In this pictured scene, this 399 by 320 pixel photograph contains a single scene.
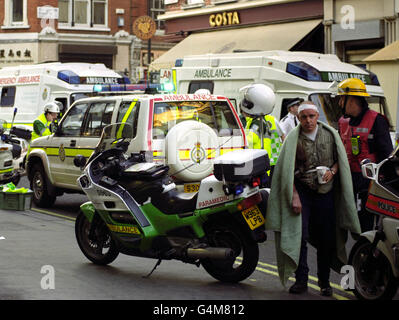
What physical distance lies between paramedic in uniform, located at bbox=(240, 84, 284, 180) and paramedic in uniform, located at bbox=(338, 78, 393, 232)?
4.77 ft

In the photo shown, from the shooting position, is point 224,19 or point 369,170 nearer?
point 369,170

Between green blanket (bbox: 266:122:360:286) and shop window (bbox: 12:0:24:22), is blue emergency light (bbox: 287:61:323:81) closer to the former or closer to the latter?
green blanket (bbox: 266:122:360:286)

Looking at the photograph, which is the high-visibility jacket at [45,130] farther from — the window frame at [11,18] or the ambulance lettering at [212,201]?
the window frame at [11,18]

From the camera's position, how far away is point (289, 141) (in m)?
7.56

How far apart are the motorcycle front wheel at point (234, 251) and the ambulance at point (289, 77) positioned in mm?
7859

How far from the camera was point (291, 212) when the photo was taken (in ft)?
24.4

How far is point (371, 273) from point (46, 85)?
1670 centimetres

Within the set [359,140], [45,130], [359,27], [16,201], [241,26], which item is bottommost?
[16,201]

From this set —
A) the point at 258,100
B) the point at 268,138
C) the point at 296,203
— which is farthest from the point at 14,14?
the point at 296,203

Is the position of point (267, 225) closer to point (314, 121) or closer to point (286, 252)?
point (286, 252)

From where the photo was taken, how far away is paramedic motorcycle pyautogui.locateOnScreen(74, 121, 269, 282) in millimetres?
7711

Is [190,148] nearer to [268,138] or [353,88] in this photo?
[268,138]
